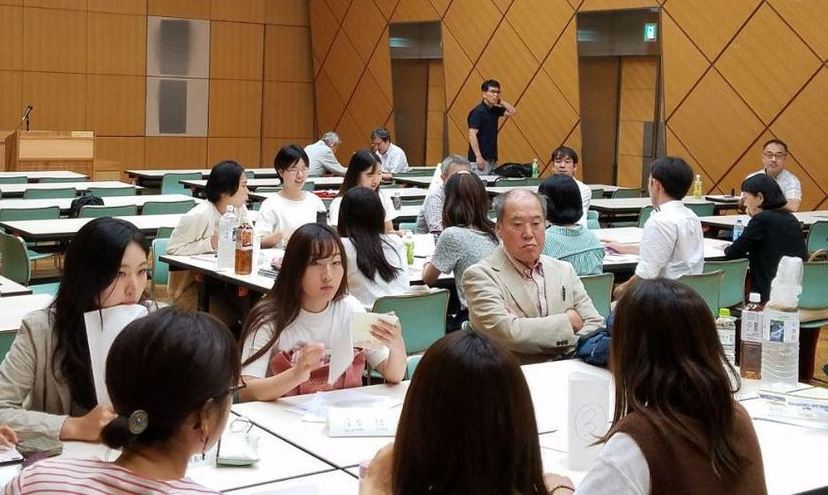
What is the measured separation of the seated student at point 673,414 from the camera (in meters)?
2.26

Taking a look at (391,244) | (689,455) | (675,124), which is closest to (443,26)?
(675,124)

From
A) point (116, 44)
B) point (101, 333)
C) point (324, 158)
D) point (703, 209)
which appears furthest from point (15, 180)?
point (101, 333)

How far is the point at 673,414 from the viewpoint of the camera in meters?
2.28

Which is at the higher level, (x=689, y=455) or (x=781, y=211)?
(x=781, y=211)

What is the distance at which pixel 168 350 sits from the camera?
6.52 feet

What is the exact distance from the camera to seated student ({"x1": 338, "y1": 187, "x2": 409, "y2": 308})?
18.1 ft

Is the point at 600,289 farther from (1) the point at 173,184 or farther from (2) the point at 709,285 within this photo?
(1) the point at 173,184

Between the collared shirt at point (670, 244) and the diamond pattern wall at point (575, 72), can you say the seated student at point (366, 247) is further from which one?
the diamond pattern wall at point (575, 72)

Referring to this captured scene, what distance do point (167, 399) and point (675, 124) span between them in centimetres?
1112

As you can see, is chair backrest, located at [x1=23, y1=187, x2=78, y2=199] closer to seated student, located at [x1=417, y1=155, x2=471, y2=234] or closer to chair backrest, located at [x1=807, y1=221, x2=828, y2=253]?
seated student, located at [x1=417, y1=155, x2=471, y2=234]

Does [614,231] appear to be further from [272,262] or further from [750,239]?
[272,262]

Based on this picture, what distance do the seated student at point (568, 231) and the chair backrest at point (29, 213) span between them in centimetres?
428

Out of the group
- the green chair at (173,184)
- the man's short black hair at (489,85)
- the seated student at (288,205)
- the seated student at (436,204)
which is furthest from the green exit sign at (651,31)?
the seated student at (288,205)

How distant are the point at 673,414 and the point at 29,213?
7.18 metres
